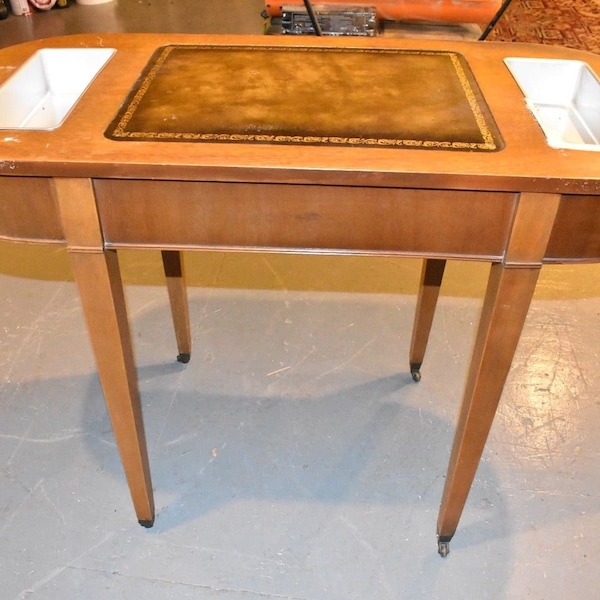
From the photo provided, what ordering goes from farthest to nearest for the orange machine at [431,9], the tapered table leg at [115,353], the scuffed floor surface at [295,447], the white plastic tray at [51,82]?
the orange machine at [431,9]
the scuffed floor surface at [295,447]
the white plastic tray at [51,82]
the tapered table leg at [115,353]

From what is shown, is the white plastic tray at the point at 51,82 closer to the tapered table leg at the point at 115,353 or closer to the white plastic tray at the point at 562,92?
the tapered table leg at the point at 115,353

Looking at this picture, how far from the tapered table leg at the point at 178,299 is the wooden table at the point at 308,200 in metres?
0.47

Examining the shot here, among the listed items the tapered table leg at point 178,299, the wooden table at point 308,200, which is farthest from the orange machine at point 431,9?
the wooden table at point 308,200

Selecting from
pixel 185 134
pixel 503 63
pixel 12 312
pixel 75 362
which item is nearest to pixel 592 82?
pixel 503 63

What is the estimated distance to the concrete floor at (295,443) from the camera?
1123mm

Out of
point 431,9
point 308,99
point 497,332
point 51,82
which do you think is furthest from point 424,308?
point 431,9

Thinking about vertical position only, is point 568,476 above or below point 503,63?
below

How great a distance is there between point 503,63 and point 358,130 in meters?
0.34

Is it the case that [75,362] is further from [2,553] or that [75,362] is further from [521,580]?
[521,580]

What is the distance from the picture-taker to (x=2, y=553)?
1.13 m

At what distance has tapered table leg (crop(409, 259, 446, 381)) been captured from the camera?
1.33m

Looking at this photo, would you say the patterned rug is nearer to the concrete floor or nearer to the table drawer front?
the concrete floor

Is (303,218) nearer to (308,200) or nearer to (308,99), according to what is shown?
(308,200)

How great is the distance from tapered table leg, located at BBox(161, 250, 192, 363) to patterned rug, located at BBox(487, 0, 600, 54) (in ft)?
7.89
